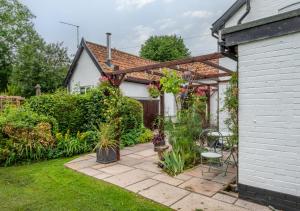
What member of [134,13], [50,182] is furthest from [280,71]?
[134,13]

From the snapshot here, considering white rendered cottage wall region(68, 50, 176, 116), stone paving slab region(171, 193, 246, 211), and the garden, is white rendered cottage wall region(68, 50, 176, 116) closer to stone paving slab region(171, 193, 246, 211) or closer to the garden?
the garden

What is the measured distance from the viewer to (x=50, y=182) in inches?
190

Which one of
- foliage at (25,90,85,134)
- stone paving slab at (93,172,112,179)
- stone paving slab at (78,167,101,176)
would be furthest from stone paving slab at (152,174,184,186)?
foliage at (25,90,85,134)

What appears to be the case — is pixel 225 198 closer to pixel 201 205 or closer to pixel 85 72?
pixel 201 205

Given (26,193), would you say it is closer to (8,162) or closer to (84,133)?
(8,162)

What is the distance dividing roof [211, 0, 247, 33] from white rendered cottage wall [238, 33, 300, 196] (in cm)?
498

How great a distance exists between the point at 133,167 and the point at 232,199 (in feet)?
8.81

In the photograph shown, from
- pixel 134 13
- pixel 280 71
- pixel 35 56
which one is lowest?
pixel 280 71

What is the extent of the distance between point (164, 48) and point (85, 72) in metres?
14.4

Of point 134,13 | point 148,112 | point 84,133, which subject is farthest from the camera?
point 134,13

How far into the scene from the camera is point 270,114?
3625 mm

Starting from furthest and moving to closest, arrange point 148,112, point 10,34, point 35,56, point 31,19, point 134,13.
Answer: point 31,19 < point 10,34 < point 134,13 < point 35,56 < point 148,112

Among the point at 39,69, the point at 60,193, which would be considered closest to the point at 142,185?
the point at 60,193

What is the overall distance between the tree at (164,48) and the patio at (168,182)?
20.5 metres
